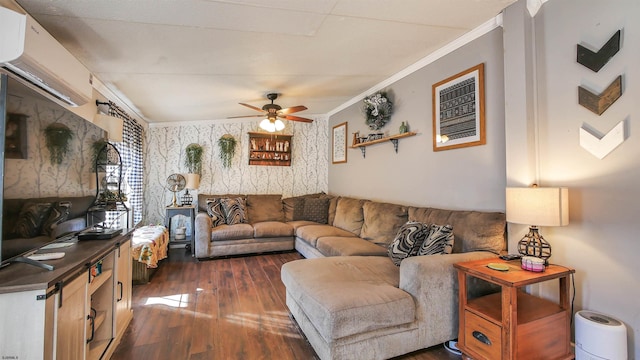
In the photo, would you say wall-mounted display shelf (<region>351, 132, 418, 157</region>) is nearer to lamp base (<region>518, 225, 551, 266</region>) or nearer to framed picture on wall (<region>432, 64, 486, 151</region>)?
framed picture on wall (<region>432, 64, 486, 151</region>)

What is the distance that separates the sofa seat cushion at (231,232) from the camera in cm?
399

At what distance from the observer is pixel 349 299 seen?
165cm

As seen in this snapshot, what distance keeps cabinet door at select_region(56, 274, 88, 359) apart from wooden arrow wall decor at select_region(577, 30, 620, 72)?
311cm

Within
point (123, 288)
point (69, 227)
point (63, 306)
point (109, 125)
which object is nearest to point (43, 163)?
point (69, 227)

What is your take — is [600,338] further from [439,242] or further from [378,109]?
[378,109]

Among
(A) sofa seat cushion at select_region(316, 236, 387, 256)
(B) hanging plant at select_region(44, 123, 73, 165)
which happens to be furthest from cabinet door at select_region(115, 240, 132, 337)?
(A) sofa seat cushion at select_region(316, 236, 387, 256)

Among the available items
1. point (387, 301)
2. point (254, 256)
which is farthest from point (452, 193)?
point (254, 256)

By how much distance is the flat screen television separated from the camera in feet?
4.09

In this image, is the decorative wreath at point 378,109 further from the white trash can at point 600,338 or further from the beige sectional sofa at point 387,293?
the white trash can at point 600,338

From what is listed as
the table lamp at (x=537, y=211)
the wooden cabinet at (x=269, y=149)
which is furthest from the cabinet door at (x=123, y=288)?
the wooden cabinet at (x=269, y=149)

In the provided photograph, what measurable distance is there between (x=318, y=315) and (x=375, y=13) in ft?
6.91

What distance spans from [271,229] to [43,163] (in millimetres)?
2969

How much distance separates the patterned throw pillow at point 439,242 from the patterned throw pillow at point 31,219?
2.50m

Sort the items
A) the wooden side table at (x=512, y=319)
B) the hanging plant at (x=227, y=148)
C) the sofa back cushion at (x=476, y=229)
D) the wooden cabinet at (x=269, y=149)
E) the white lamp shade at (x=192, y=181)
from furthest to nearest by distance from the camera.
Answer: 1. the wooden cabinet at (x=269, y=149)
2. the hanging plant at (x=227, y=148)
3. the white lamp shade at (x=192, y=181)
4. the sofa back cushion at (x=476, y=229)
5. the wooden side table at (x=512, y=319)
